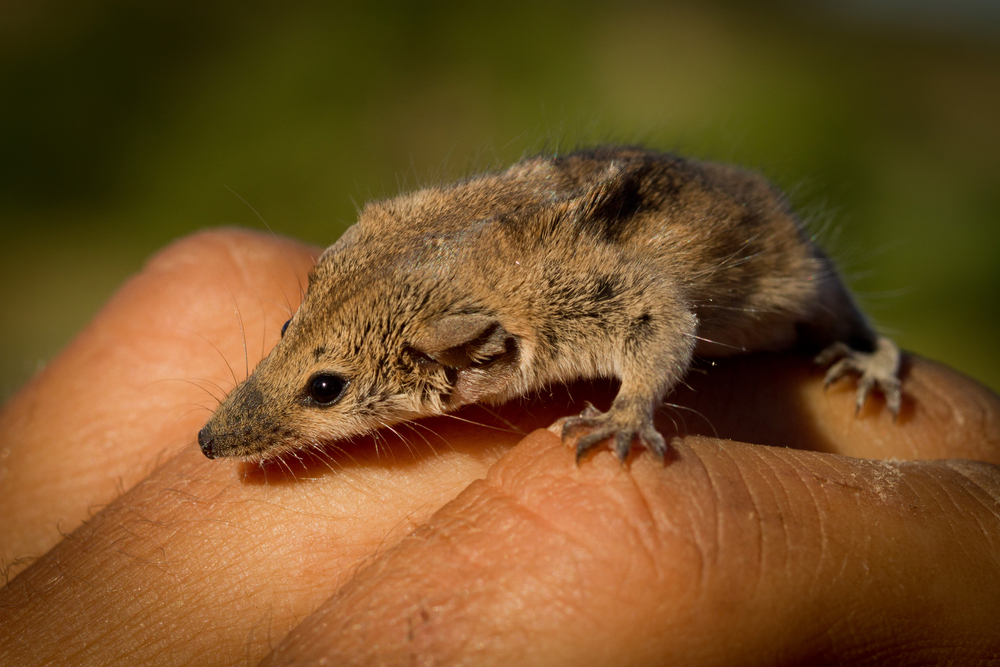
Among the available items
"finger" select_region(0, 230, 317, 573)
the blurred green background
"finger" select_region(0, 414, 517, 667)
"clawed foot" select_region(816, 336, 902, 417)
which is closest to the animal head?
"finger" select_region(0, 414, 517, 667)

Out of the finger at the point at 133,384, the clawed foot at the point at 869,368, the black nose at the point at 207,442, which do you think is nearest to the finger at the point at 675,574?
the black nose at the point at 207,442

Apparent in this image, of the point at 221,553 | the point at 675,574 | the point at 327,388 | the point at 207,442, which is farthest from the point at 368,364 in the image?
the point at 675,574

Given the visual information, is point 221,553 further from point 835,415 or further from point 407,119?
point 407,119

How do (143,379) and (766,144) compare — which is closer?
(143,379)

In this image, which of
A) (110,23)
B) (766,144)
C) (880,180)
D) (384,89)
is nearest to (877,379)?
(766,144)

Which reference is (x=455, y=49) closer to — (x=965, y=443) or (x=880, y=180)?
(x=880, y=180)

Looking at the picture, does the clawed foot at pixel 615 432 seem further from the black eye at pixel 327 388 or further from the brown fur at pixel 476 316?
the black eye at pixel 327 388
